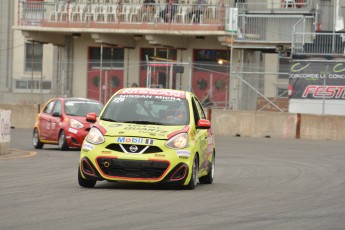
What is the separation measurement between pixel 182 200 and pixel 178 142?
5.50 feet

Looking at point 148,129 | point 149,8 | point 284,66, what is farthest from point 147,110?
point 149,8

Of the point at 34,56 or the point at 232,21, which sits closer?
the point at 232,21

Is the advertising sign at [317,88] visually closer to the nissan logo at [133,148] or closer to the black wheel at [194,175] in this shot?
the black wheel at [194,175]

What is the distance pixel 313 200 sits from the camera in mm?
14328

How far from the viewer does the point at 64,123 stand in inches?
1112

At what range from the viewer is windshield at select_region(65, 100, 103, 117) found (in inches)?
1134

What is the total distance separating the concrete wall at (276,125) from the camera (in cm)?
3675

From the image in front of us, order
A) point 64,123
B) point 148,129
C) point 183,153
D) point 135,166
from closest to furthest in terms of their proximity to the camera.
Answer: point 135,166
point 183,153
point 148,129
point 64,123

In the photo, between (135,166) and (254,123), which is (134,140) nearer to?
(135,166)

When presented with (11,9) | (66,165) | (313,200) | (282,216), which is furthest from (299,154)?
(11,9)

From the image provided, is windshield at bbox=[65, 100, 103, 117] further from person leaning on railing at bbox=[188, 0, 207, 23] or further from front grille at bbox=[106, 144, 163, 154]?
person leaning on railing at bbox=[188, 0, 207, 23]

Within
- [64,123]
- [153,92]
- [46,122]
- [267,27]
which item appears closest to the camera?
[153,92]

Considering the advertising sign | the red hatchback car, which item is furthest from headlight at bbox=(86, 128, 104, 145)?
the advertising sign

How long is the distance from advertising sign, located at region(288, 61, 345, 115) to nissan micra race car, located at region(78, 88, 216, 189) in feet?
73.1
